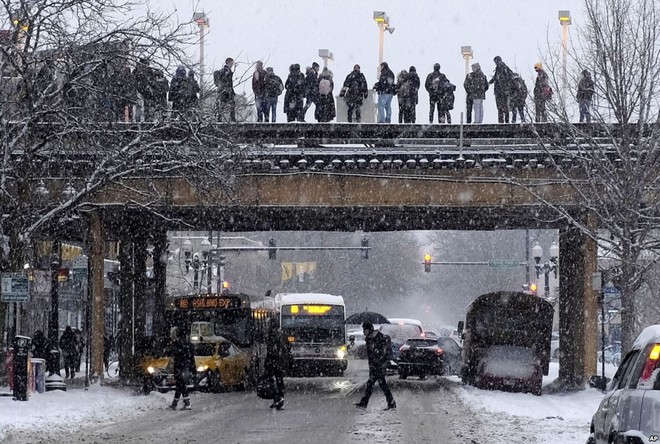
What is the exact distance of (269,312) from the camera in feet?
135

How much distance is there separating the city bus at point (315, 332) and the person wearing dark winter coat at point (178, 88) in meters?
16.7

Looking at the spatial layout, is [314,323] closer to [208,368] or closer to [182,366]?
[208,368]

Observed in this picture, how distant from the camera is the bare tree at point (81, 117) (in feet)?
83.6

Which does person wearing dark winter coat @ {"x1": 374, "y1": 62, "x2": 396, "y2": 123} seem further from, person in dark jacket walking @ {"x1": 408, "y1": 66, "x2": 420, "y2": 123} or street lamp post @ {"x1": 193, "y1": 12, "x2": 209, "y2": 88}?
street lamp post @ {"x1": 193, "y1": 12, "x2": 209, "y2": 88}

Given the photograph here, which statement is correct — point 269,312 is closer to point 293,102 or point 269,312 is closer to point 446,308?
point 293,102

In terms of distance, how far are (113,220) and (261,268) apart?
68212 millimetres

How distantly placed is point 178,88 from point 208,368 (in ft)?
27.5

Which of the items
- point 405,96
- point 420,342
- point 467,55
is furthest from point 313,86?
point 420,342

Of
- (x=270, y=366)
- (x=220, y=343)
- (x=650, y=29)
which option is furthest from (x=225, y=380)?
(x=650, y=29)

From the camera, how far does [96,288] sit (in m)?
35.3

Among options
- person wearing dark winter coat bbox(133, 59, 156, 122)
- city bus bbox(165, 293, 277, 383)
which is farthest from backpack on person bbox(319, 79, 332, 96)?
city bus bbox(165, 293, 277, 383)

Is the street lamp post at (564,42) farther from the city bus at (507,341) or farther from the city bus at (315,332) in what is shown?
the city bus at (315,332)

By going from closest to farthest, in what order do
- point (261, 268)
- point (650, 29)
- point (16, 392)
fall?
point (16, 392), point (650, 29), point (261, 268)

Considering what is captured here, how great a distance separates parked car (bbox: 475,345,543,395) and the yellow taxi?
263 inches
